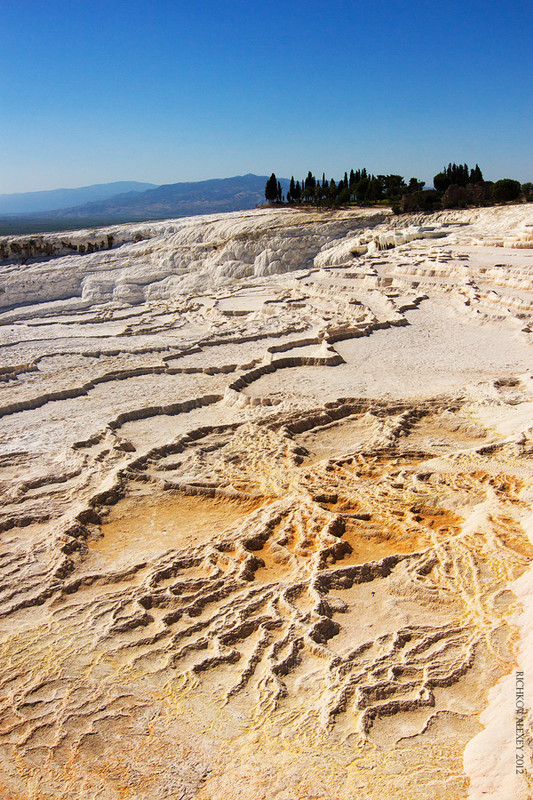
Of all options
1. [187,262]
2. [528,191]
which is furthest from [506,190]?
[187,262]

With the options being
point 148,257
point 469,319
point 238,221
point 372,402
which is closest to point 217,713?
point 372,402

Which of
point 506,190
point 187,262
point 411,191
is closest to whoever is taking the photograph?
point 187,262

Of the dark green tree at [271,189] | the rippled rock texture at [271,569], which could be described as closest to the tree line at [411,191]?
the dark green tree at [271,189]

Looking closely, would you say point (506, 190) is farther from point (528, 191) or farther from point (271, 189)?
point (271, 189)

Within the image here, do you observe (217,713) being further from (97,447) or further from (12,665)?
(97,447)

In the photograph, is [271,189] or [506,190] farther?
[271,189]

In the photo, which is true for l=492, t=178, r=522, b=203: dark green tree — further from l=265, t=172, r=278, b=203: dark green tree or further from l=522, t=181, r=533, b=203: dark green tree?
l=265, t=172, r=278, b=203: dark green tree
